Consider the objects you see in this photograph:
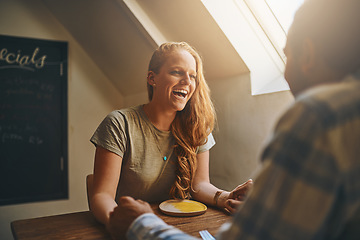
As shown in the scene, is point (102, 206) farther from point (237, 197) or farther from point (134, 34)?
point (134, 34)

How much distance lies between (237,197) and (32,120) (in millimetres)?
2488

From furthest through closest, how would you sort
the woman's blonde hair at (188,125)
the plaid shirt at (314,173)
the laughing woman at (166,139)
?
the woman's blonde hair at (188,125) → the laughing woman at (166,139) → the plaid shirt at (314,173)

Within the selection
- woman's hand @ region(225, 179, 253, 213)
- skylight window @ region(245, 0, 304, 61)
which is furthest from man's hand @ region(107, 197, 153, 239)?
skylight window @ region(245, 0, 304, 61)

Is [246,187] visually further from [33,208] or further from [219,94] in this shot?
[33,208]

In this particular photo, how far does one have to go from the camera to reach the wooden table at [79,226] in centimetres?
100

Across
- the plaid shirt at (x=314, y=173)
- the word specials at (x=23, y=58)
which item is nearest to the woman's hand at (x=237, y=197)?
the plaid shirt at (x=314, y=173)

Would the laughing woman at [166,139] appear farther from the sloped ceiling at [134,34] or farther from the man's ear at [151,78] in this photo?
the sloped ceiling at [134,34]

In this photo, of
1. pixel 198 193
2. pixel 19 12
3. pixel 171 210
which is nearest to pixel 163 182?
pixel 198 193

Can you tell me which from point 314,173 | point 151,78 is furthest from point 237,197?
point 314,173

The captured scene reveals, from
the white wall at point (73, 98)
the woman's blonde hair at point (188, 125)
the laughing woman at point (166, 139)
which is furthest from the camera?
the white wall at point (73, 98)

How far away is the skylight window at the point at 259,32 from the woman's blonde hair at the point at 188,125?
327mm

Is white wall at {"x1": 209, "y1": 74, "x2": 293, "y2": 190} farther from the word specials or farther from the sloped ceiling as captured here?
the word specials

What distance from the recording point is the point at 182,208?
125 cm

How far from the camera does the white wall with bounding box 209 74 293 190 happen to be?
1.71m
